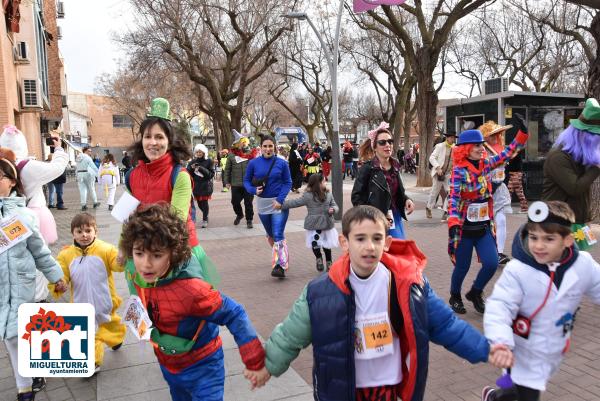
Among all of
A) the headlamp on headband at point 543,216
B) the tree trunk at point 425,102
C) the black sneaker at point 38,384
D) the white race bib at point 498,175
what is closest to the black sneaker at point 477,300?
the white race bib at point 498,175

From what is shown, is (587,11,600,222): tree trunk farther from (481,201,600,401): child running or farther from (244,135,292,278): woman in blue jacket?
(481,201,600,401): child running

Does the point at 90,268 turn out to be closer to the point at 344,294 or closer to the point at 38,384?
the point at 38,384

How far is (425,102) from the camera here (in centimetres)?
1667

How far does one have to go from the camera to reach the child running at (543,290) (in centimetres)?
245

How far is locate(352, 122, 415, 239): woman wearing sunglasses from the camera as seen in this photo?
493 centimetres

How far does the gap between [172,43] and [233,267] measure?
724 inches

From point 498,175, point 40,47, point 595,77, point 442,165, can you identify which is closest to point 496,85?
point 442,165

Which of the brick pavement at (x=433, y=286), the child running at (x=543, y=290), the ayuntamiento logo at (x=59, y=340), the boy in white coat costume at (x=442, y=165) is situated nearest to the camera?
the child running at (x=543, y=290)

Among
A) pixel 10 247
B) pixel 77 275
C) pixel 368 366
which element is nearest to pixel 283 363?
pixel 368 366

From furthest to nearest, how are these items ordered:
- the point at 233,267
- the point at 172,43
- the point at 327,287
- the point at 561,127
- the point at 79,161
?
Result: the point at 172,43 < the point at 79,161 < the point at 561,127 < the point at 233,267 < the point at 327,287

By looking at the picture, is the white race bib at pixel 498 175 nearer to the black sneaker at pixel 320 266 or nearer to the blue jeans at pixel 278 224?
the black sneaker at pixel 320 266

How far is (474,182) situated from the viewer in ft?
15.7

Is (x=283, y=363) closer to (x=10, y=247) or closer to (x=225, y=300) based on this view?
(x=225, y=300)

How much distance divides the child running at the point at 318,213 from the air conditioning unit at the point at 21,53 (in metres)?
15.1
